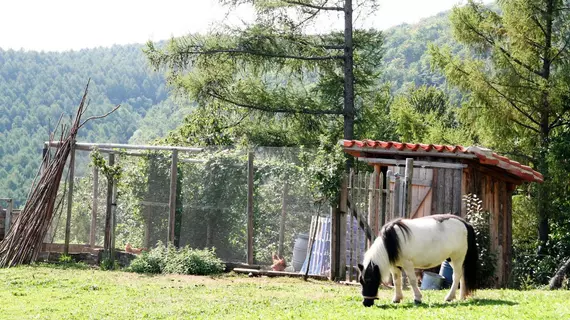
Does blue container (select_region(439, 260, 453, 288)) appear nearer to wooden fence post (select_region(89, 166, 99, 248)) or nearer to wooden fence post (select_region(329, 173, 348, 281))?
wooden fence post (select_region(329, 173, 348, 281))

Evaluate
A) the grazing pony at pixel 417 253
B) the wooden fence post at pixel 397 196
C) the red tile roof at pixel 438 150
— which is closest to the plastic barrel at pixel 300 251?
the red tile roof at pixel 438 150

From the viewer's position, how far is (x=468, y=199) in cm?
1475

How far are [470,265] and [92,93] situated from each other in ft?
276

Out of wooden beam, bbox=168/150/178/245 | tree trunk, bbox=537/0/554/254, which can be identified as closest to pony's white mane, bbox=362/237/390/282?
wooden beam, bbox=168/150/178/245

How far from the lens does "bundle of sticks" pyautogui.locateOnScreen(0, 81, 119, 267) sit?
1789 cm

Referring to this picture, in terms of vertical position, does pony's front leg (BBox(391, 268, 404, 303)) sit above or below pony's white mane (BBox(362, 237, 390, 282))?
below

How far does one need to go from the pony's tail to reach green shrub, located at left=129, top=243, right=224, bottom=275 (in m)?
6.22

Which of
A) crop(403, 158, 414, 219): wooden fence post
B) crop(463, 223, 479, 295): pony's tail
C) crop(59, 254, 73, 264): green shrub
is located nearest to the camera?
crop(463, 223, 479, 295): pony's tail

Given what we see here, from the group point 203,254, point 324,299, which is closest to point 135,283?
point 203,254

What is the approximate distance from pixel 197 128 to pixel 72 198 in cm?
755

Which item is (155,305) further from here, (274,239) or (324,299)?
(274,239)

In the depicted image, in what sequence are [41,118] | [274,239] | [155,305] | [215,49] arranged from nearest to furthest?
1. [155,305]
2. [274,239]
3. [215,49]
4. [41,118]

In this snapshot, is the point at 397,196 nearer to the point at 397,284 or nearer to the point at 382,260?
the point at 397,284

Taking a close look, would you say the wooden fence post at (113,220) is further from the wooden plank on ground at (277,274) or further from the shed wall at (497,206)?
the shed wall at (497,206)
